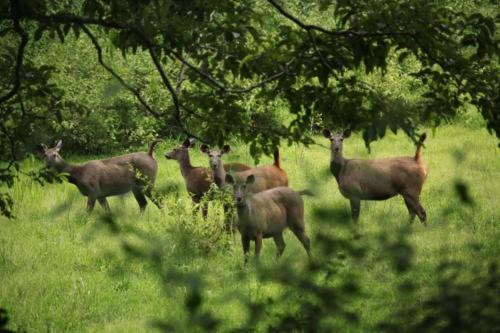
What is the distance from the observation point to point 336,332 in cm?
384

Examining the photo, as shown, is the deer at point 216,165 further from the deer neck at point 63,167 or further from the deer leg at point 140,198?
the deer neck at point 63,167

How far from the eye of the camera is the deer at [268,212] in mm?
10641

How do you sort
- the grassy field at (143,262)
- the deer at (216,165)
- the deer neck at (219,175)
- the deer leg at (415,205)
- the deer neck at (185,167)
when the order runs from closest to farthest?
the grassy field at (143,262), the deer leg at (415,205), the deer at (216,165), the deer neck at (219,175), the deer neck at (185,167)

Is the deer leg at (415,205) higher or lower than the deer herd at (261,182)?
lower

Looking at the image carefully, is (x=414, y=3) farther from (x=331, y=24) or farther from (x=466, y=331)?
(x=331, y=24)

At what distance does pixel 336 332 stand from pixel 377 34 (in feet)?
7.96

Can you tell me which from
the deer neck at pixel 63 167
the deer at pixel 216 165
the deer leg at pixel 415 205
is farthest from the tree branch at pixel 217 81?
the deer neck at pixel 63 167

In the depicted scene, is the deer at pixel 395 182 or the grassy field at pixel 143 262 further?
the deer at pixel 395 182

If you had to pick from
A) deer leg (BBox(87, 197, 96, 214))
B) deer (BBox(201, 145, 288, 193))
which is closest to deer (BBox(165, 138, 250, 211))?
deer (BBox(201, 145, 288, 193))

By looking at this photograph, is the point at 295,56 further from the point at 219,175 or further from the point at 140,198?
the point at 140,198

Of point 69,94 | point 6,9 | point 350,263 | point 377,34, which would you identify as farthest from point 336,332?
point 69,94

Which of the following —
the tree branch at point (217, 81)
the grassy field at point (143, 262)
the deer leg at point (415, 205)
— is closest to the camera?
the tree branch at point (217, 81)

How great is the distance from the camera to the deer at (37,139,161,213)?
14883 mm

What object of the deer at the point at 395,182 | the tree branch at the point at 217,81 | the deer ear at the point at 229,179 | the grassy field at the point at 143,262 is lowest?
the grassy field at the point at 143,262
